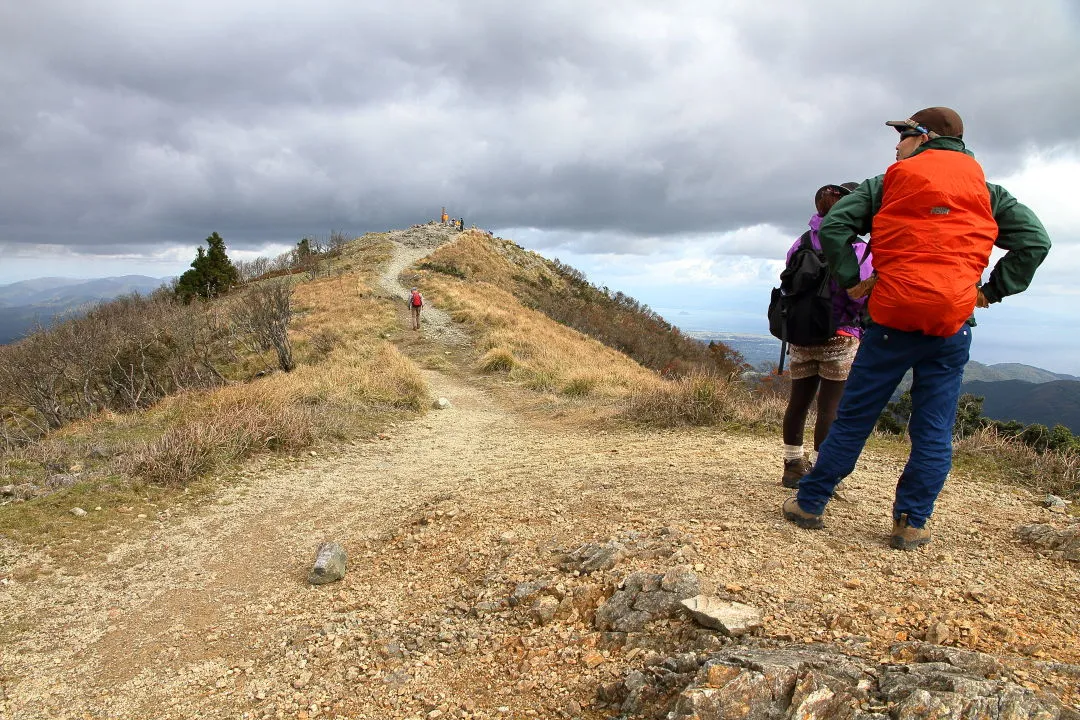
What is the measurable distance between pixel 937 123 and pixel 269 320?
44.5ft

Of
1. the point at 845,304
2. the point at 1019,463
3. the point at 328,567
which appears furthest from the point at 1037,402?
the point at 328,567

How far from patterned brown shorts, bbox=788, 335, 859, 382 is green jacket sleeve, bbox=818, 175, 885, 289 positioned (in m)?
0.99

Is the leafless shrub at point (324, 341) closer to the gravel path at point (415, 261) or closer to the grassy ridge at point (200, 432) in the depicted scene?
the grassy ridge at point (200, 432)

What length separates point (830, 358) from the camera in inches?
151

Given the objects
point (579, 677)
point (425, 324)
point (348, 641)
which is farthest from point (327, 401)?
point (425, 324)

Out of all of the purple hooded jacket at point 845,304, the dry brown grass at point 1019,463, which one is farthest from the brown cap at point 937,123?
the dry brown grass at point 1019,463

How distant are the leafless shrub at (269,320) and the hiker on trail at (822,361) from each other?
11904mm

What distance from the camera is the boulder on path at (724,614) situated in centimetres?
237

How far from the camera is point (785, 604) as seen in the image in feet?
8.34

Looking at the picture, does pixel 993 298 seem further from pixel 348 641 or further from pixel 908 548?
pixel 348 641

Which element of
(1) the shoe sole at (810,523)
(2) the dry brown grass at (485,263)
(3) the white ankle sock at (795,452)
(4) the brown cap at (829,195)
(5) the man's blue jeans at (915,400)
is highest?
(2) the dry brown grass at (485,263)

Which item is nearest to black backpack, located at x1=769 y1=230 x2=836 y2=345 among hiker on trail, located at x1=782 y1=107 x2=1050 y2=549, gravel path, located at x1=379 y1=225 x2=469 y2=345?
hiker on trail, located at x1=782 y1=107 x2=1050 y2=549

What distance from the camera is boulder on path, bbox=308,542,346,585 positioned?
148 inches

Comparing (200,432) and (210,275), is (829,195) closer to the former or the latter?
(200,432)
